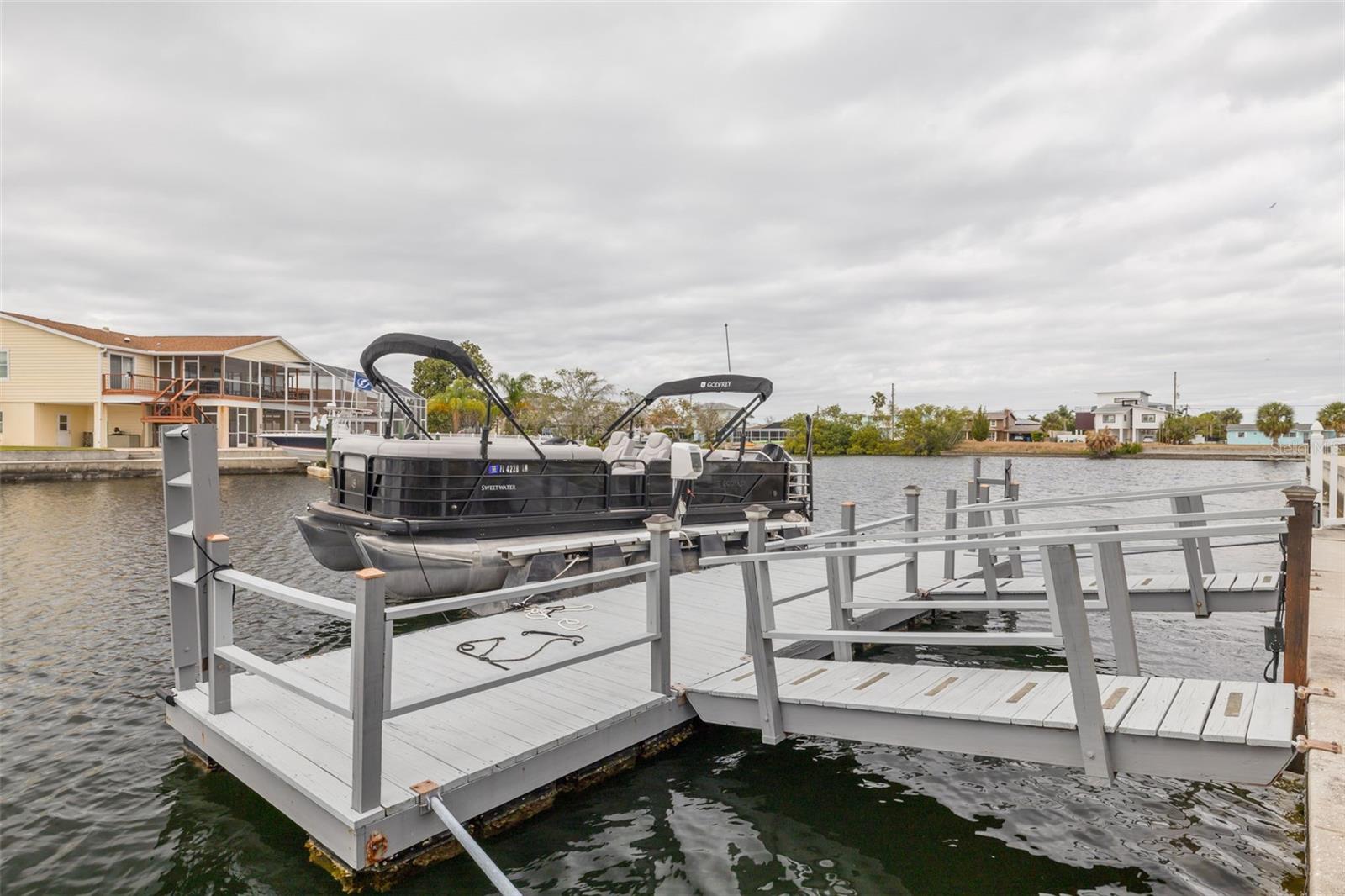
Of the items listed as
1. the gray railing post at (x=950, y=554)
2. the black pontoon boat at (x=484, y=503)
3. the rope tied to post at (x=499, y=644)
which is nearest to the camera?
the rope tied to post at (x=499, y=644)

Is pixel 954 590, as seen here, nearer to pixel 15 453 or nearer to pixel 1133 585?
pixel 1133 585

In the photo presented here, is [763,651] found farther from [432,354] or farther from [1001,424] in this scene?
[1001,424]

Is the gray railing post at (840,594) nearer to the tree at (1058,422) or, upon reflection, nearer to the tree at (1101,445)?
the tree at (1101,445)

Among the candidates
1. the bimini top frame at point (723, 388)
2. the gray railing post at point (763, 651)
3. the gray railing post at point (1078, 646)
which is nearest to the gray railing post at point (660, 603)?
the gray railing post at point (763, 651)

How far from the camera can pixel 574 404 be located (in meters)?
53.0

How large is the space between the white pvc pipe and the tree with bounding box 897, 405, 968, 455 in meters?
85.1

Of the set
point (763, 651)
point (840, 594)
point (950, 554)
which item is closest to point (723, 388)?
point (950, 554)

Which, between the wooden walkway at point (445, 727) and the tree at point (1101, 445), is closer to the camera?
the wooden walkway at point (445, 727)

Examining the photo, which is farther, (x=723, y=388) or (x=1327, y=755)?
(x=723, y=388)

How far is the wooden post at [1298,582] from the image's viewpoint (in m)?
3.88

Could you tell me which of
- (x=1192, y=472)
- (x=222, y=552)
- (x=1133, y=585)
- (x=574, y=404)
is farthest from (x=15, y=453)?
(x=1192, y=472)

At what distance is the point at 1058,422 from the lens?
113m

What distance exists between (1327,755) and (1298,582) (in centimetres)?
100

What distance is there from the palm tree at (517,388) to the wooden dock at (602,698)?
152 feet
